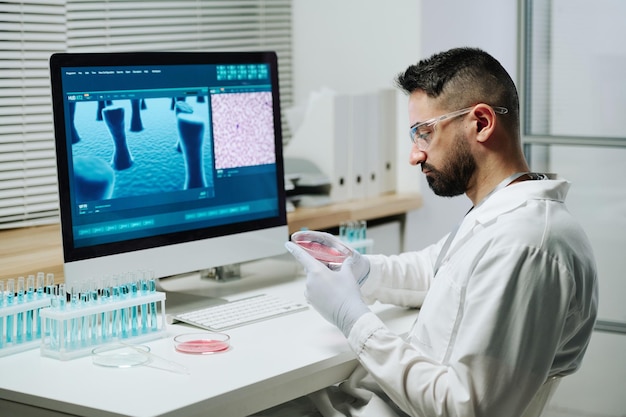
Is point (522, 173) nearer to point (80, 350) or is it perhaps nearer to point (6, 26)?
point (80, 350)

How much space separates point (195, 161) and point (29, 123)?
0.76 meters

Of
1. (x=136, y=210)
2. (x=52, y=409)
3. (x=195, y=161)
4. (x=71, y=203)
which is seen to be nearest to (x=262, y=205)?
(x=195, y=161)

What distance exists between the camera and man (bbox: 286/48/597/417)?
1.53 metres

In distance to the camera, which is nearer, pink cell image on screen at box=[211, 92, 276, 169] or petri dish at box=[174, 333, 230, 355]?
petri dish at box=[174, 333, 230, 355]

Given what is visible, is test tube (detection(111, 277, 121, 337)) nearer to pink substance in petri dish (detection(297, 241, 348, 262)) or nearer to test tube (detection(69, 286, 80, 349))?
test tube (detection(69, 286, 80, 349))

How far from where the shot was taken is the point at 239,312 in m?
2.02

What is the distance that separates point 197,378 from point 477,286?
51cm

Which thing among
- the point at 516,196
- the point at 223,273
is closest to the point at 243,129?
the point at 223,273

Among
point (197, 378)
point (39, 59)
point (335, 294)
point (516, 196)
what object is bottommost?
point (197, 378)

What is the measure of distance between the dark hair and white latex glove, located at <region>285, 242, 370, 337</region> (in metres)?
0.40

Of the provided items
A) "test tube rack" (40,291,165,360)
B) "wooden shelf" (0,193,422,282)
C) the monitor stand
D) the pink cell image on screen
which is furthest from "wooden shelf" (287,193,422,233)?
"test tube rack" (40,291,165,360)

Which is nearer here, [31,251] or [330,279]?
[330,279]

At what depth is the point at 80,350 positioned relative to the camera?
1.74 metres

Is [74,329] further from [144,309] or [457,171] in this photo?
[457,171]
